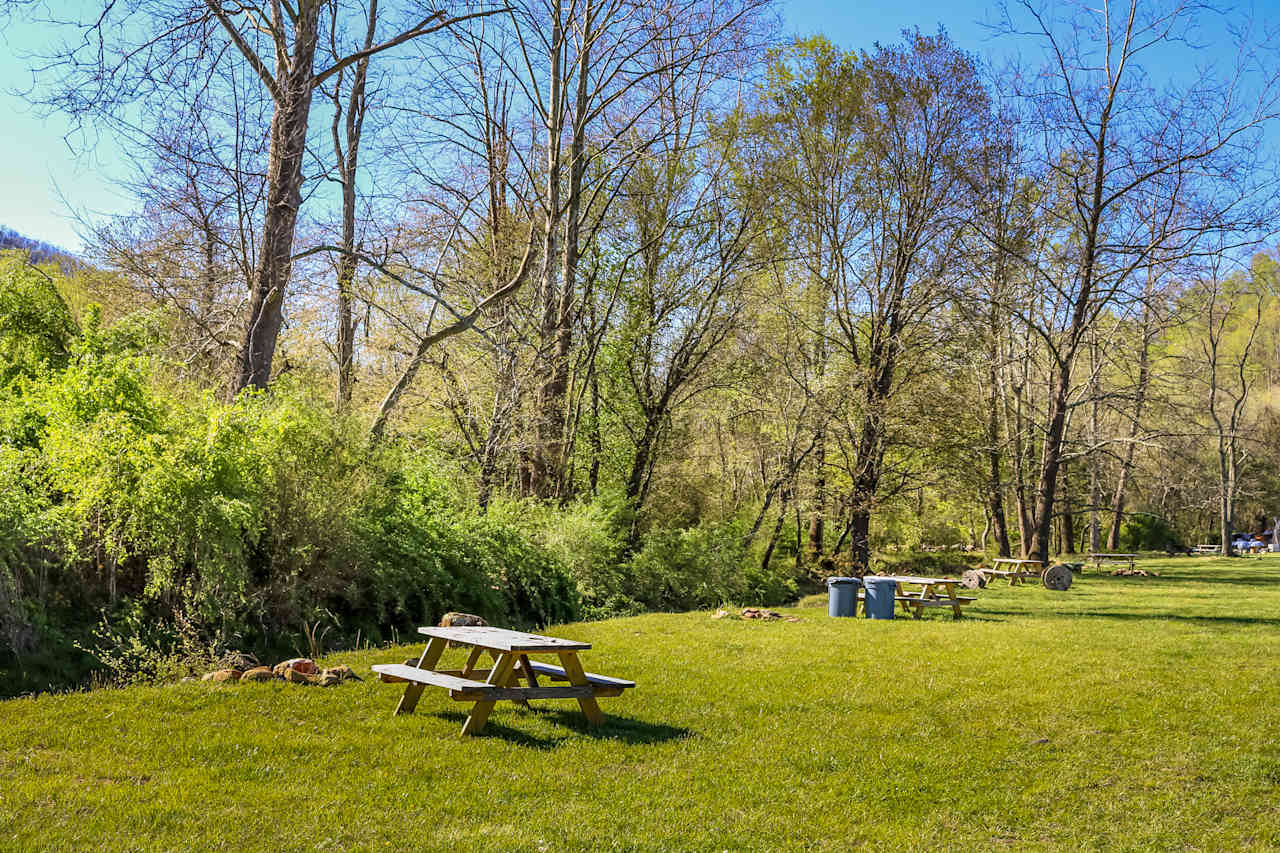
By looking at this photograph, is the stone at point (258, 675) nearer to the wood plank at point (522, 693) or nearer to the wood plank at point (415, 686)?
the wood plank at point (415, 686)

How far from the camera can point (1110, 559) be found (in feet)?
94.3

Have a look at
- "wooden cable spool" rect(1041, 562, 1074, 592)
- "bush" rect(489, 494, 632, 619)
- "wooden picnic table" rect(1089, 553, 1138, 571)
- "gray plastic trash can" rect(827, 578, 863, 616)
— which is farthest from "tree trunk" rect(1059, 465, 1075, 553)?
"bush" rect(489, 494, 632, 619)

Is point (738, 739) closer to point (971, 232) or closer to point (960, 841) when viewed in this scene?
point (960, 841)

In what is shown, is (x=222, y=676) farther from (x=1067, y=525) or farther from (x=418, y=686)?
(x=1067, y=525)

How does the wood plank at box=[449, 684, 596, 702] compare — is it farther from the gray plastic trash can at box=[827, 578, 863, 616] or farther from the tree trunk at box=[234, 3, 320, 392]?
the gray plastic trash can at box=[827, 578, 863, 616]

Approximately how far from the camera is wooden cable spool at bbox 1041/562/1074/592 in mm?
19266

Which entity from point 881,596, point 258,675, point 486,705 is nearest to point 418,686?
point 486,705

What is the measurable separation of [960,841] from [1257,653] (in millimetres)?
7843

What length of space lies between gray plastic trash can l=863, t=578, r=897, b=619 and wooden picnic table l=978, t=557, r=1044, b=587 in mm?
7314

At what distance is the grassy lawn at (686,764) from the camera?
178 inches

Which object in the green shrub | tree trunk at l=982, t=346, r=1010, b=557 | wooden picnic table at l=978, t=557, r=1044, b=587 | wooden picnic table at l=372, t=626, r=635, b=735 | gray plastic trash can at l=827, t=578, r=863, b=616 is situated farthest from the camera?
tree trunk at l=982, t=346, r=1010, b=557

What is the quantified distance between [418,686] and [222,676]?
4.94 ft

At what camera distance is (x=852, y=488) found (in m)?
22.8

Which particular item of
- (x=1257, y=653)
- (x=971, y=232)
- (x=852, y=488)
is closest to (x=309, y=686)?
(x=1257, y=653)
